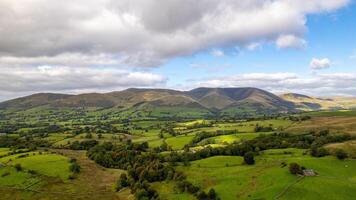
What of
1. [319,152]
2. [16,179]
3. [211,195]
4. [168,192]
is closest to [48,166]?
[16,179]

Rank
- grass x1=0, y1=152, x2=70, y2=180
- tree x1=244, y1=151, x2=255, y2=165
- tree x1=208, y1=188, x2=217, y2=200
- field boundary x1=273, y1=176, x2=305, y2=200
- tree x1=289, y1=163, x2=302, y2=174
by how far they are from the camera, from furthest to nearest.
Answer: grass x1=0, y1=152, x2=70, y2=180 < tree x1=244, y1=151, x2=255, y2=165 < tree x1=289, y1=163, x2=302, y2=174 < tree x1=208, y1=188, x2=217, y2=200 < field boundary x1=273, y1=176, x2=305, y2=200

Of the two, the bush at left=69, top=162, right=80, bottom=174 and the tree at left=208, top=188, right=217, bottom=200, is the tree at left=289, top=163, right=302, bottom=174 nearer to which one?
the tree at left=208, top=188, right=217, bottom=200

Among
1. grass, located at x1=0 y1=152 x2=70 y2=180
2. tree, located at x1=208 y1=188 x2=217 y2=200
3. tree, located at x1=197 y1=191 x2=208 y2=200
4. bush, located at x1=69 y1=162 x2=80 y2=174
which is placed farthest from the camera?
bush, located at x1=69 y1=162 x2=80 y2=174

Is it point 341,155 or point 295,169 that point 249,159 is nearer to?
point 295,169

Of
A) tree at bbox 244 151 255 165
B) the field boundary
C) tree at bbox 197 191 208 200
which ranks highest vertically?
tree at bbox 244 151 255 165

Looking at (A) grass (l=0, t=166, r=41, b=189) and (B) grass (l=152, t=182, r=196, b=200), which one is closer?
(B) grass (l=152, t=182, r=196, b=200)

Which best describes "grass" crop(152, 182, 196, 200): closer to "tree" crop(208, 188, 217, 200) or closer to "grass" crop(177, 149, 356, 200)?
"tree" crop(208, 188, 217, 200)

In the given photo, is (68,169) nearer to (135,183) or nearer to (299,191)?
(135,183)

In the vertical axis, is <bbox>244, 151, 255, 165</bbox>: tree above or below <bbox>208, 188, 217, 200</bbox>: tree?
above

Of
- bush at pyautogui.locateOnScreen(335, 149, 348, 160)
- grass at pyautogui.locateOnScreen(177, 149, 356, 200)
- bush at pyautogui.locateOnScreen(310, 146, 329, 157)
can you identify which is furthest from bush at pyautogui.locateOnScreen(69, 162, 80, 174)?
A: bush at pyautogui.locateOnScreen(335, 149, 348, 160)

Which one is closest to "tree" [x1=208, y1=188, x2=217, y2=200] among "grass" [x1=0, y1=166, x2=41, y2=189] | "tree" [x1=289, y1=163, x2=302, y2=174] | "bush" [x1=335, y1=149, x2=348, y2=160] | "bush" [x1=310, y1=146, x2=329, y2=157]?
"tree" [x1=289, y1=163, x2=302, y2=174]

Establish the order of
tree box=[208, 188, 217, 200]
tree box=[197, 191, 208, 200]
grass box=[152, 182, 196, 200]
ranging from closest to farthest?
1. tree box=[208, 188, 217, 200]
2. tree box=[197, 191, 208, 200]
3. grass box=[152, 182, 196, 200]
